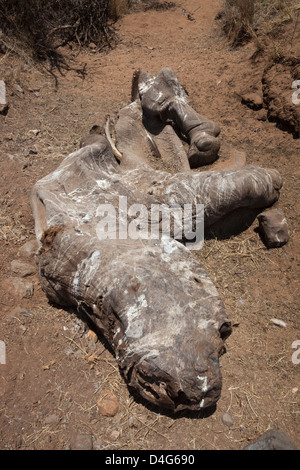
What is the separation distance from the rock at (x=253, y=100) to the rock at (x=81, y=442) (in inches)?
163

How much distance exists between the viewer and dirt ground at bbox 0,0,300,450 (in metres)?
2.30

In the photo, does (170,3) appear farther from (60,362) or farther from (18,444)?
(18,444)

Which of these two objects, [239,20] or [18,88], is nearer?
[18,88]

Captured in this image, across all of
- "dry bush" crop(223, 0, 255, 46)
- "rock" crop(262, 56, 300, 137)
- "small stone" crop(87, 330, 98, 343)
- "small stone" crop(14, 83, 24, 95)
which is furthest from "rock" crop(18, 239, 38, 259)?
"dry bush" crop(223, 0, 255, 46)

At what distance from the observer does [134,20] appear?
7277 millimetres

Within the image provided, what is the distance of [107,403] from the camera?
2410 mm

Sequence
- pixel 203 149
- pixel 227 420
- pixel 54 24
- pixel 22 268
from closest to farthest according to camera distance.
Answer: pixel 227 420
pixel 22 268
pixel 203 149
pixel 54 24

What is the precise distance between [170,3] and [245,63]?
129 inches

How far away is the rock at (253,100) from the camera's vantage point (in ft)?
15.4

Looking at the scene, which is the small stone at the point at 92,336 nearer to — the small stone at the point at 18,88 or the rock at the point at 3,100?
the rock at the point at 3,100

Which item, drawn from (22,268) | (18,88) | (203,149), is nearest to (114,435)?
(22,268)

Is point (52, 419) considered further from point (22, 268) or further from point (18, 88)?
point (18, 88)

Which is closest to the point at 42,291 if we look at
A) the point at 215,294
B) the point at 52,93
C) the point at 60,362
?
the point at 60,362

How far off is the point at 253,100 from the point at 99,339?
3605 mm
